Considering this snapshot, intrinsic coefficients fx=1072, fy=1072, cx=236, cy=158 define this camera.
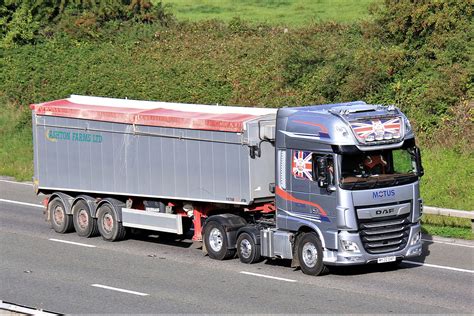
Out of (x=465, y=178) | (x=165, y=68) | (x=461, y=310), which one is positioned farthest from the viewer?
(x=165, y=68)

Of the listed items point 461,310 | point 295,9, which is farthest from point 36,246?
point 295,9

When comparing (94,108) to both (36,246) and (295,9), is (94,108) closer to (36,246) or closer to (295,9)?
(36,246)

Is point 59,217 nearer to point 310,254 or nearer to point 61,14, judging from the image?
point 310,254

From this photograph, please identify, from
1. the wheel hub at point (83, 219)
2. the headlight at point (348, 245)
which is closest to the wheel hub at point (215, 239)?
the headlight at point (348, 245)

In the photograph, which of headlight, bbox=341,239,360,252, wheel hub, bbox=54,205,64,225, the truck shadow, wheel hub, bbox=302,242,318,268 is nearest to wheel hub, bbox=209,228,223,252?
the truck shadow

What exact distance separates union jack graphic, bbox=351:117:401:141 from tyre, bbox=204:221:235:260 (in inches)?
154

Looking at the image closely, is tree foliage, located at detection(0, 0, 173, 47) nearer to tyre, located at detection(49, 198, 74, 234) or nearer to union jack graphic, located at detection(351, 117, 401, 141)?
tyre, located at detection(49, 198, 74, 234)

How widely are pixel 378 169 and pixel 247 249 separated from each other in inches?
133

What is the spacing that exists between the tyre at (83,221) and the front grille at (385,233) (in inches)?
313

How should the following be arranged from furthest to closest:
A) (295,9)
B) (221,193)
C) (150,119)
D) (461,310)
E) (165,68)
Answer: (295,9) → (165,68) → (150,119) → (221,193) → (461,310)

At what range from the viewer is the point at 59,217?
1041 inches

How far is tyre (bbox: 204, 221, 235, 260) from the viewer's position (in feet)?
73.0

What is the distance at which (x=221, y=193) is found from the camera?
22281 millimetres

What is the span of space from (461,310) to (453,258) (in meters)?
4.92
